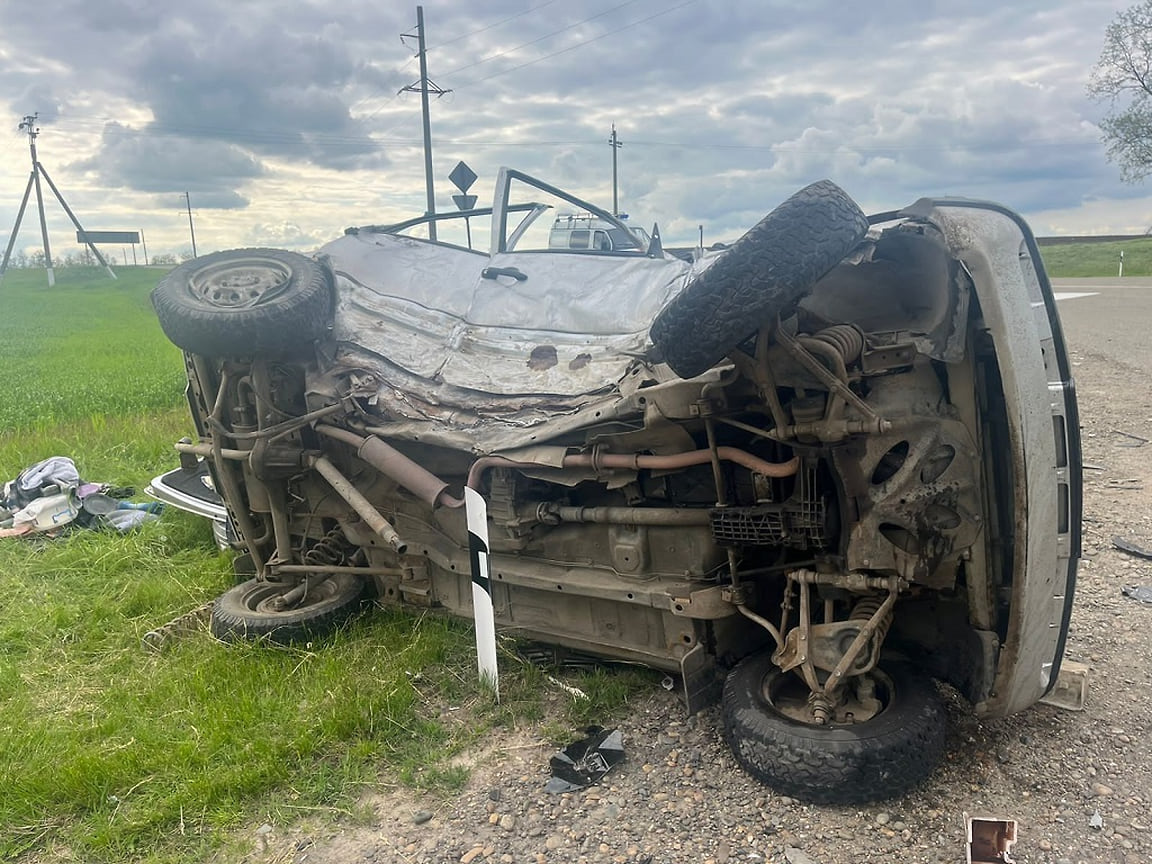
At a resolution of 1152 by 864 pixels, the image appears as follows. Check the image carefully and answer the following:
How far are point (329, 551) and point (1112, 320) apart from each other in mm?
15706

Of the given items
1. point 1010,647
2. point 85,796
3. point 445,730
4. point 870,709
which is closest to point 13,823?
point 85,796

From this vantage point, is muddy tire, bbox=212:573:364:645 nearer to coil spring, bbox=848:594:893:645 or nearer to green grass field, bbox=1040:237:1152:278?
coil spring, bbox=848:594:893:645

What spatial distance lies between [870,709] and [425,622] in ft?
6.69

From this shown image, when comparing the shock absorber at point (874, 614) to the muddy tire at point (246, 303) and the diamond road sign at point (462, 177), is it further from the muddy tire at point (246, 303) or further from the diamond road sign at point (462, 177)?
the diamond road sign at point (462, 177)

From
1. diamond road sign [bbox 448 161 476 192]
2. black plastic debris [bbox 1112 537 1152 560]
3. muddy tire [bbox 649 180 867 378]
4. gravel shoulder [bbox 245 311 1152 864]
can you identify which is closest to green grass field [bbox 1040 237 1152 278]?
diamond road sign [bbox 448 161 476 192]

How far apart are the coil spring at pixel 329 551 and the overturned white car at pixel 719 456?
0.03 meters

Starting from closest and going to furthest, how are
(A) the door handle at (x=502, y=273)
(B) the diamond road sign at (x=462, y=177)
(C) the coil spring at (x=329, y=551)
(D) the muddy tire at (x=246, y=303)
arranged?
1. (D) the muddy tire at (x=246, y=303)
2. (A) the door handle at (x=502, y=273)
3. (C) the coil spring at (x=329, y=551)
4. (B) the diamond road sign at (x=462, y=177)

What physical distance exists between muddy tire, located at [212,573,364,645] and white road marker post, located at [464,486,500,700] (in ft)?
3.21

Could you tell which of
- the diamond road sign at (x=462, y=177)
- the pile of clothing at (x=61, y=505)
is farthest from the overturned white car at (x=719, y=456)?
the diamond road sign at (x=462, y=177)

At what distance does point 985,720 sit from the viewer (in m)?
2.97

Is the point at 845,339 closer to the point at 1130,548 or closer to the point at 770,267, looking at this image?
the point at 770,267

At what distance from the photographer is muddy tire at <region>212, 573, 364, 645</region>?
3.90 meters

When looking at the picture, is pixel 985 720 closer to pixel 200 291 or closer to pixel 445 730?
pixel 445 730

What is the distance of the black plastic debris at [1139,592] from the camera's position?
3.95 meters
